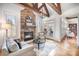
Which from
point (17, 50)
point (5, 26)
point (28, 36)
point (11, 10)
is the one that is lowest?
point (17, 50)

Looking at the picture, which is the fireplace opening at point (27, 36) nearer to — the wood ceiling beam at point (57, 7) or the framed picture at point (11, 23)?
the framed picture at point (11, 23)

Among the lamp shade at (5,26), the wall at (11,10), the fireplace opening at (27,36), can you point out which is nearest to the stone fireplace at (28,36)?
the fireplace opening at (27,36)

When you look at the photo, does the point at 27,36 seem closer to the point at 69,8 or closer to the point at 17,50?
the point at 17,50

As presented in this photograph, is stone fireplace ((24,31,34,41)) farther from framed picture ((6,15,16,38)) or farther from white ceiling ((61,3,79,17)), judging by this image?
white ceiling ((61,3,79,17))

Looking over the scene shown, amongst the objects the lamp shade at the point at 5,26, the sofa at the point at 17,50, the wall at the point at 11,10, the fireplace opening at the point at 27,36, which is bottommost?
the sofa at the point at 17,50

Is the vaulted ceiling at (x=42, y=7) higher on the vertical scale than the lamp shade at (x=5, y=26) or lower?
higher

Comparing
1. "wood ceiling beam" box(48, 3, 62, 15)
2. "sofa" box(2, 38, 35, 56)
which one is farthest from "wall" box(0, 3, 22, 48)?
"wood ceiling beam" box(48, 3, 62, 15)

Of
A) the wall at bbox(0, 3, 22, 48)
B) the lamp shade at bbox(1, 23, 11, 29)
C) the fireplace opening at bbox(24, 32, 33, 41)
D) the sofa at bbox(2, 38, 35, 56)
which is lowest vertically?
the sofa at bbox(2, 38, 35, 56)

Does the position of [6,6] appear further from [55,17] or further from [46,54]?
[46,54]

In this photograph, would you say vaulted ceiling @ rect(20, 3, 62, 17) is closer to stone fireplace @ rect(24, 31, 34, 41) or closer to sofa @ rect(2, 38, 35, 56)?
stone fireplace @ rect(24, 31, 34, 41)

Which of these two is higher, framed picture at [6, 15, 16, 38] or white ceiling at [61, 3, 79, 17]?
white ceiling at [61, 3, 79, 17]

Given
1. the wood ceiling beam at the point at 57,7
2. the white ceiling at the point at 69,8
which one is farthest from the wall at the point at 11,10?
the white ceiling at the point at 69,8

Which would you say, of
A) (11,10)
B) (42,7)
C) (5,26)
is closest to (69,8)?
(42,7)

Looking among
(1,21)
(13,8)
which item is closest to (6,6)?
(13,8)
